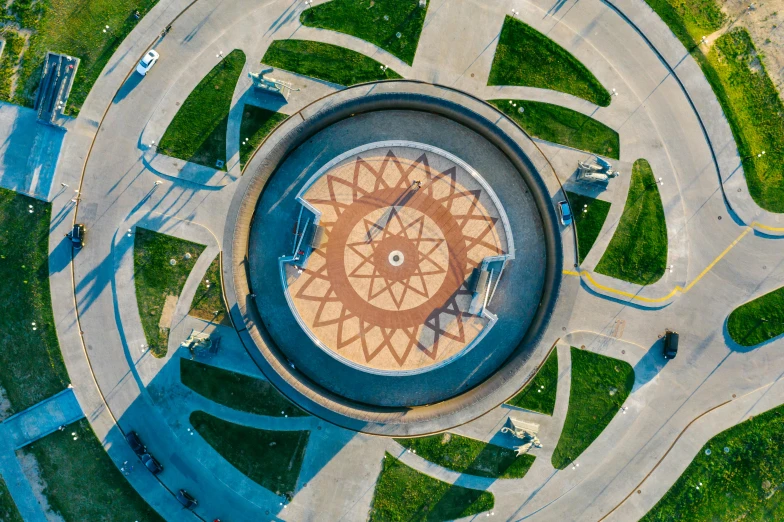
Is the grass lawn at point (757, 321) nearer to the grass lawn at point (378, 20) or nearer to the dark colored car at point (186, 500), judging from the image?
the grass lawn at point (378, 20)

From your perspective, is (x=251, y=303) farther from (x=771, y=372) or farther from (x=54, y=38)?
(x=771, y=372)

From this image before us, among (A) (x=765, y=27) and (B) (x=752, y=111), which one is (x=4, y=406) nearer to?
(B) (x=752, y=111)

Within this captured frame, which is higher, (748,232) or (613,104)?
(613,104)

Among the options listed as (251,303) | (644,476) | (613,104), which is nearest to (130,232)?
(251,303)

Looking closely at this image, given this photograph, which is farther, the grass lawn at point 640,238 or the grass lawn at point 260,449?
the grass lawn at point 640,238

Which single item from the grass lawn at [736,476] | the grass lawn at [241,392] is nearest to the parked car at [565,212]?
the grass lawn at [736,476]

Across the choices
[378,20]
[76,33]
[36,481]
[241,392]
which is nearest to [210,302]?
[241,392]

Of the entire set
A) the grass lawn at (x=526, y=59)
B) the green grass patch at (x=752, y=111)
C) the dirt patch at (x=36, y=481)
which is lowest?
the dirt patch at (x=36, y=481)
